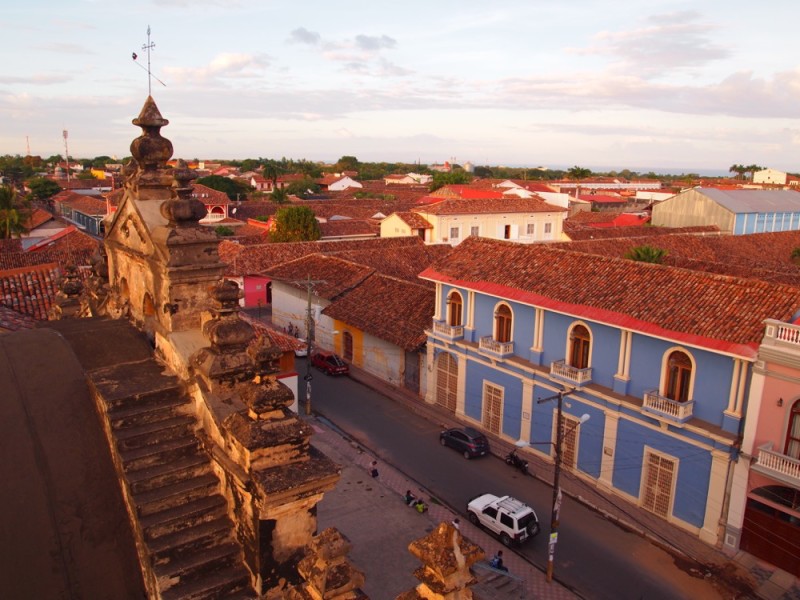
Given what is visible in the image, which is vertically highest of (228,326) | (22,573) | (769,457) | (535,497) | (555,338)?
(228,326)

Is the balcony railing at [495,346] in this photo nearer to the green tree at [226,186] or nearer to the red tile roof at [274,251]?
the red tile roof at [274,251]

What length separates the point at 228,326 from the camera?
679 centimetres

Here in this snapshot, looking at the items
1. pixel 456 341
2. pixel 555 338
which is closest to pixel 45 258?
pixel 456 341

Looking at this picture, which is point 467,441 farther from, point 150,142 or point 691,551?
point 150,142

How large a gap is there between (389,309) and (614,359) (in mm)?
13306

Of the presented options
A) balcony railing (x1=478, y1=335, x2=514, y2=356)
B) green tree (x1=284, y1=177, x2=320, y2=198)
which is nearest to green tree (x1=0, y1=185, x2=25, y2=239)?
balcony railing (x1=478, y1=335, x2=514, y2=356)

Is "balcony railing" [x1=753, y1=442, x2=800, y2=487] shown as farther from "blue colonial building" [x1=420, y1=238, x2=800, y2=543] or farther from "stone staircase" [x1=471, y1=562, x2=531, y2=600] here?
"stone staircase" [x1=471, y1=562, x2=531, y2=600]

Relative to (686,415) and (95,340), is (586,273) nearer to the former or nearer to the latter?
(686,415)

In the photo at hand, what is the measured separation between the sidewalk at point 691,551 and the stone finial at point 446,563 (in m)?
13.8

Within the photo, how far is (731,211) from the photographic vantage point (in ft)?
184

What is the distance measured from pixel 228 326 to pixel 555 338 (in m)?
16.8

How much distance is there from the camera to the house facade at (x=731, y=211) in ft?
186

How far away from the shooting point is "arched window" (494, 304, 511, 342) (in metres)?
23.8

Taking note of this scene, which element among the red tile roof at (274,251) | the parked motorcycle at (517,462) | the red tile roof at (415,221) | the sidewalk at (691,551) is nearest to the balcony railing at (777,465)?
the sidewalk at (691,551)
